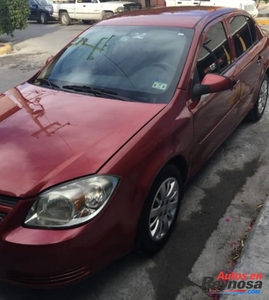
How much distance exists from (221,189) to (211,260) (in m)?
1.11

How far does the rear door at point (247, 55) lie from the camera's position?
14.3 feet

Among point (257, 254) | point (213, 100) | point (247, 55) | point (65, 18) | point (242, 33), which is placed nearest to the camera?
point (257, 254)

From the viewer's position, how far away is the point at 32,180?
2.24 m

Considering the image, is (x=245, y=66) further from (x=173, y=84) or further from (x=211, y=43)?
(x=173, y=84)

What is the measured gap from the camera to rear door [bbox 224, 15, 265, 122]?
14.3ft

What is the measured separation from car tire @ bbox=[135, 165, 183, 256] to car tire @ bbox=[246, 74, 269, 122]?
8.55 feet

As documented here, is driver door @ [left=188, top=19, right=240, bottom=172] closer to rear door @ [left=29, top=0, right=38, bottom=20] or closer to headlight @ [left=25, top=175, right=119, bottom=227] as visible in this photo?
headlight @ [left=25, top=175, right=119, bottom=227]

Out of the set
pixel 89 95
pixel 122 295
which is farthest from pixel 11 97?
pixel 122 295

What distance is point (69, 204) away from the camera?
87.9 inches

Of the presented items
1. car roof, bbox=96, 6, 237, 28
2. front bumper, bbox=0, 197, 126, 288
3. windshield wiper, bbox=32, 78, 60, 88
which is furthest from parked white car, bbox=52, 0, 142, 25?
front bumper, bbox=0, 197, 126, 288

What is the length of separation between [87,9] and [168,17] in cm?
1527

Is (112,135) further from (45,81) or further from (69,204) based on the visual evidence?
(45,81)

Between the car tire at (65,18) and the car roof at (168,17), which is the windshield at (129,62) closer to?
the car roof at (168,17)

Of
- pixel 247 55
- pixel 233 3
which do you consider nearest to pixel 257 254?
pixel 247 55
